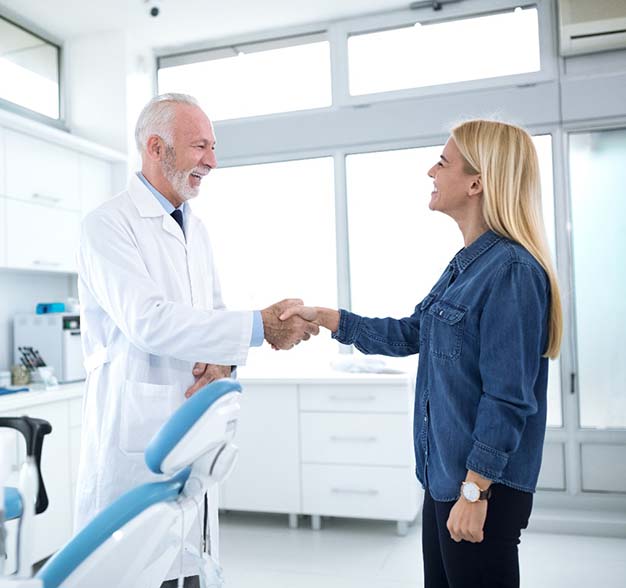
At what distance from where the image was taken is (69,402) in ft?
10.5

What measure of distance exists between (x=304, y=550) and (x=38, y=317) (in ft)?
5.75

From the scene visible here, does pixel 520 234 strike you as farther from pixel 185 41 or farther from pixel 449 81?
pixel 185 41

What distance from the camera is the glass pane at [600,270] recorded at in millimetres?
3600

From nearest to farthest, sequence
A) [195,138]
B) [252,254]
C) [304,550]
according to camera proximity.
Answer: [195,138]
[304,550]
[252,254]

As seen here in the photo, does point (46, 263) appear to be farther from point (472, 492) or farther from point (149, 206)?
point (472, 492)

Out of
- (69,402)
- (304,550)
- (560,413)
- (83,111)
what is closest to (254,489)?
(304,550)

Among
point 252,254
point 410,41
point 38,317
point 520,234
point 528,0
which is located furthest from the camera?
point 252,254

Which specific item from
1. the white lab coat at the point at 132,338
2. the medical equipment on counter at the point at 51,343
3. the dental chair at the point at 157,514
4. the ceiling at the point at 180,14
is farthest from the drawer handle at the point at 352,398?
the dental chair at the point at 157,514

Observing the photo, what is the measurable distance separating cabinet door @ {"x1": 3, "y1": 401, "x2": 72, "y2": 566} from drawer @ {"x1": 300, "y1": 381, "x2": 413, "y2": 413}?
115 cm

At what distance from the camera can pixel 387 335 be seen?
1.74 meters

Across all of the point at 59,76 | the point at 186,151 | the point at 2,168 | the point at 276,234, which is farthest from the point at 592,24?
the point at 59,76

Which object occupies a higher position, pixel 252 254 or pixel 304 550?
pixel 252 254

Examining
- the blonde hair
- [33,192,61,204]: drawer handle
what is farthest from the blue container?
the blonde hair

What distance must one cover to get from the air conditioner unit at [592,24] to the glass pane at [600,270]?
1.49 ft
